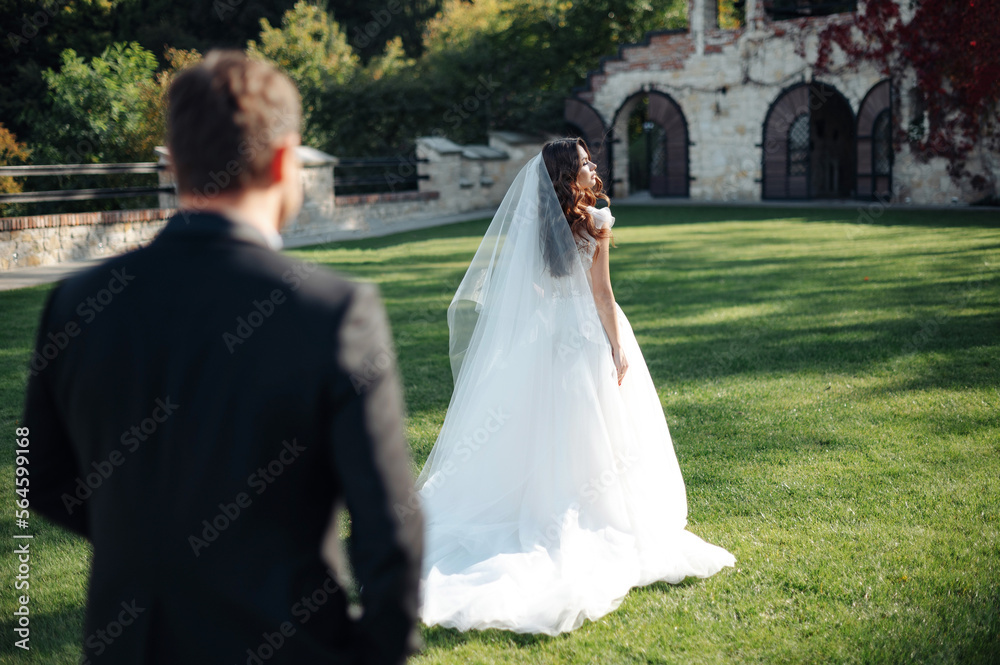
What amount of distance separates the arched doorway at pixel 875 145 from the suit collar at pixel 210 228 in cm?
2207

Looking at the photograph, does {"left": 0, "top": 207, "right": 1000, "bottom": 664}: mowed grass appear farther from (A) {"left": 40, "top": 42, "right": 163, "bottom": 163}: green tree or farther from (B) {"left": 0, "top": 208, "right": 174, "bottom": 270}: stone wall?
(A) {"left": 40, "top": 42, "right": 163, "bottom": 163}: green tree

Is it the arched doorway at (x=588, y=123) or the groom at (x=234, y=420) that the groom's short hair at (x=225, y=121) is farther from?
the arched doorway at (x=588, y=123)

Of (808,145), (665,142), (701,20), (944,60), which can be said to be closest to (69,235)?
(665,142)

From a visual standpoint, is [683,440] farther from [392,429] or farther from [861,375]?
[392,429]

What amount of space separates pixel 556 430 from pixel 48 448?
2664mm

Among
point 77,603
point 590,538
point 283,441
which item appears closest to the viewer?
point 283,441

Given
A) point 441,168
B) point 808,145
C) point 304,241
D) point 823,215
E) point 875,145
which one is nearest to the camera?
point 304,241

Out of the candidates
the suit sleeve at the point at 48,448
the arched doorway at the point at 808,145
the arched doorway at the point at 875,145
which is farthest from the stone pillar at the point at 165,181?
the arched doorway at the point at 875,145

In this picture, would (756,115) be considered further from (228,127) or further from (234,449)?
(234,449)

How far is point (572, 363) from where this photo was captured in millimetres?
4008

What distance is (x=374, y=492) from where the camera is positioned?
134 cm

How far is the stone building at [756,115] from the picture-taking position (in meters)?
20.7

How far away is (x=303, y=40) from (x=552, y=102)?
26.8 feet

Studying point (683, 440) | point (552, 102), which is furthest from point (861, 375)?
point (552, 102)
